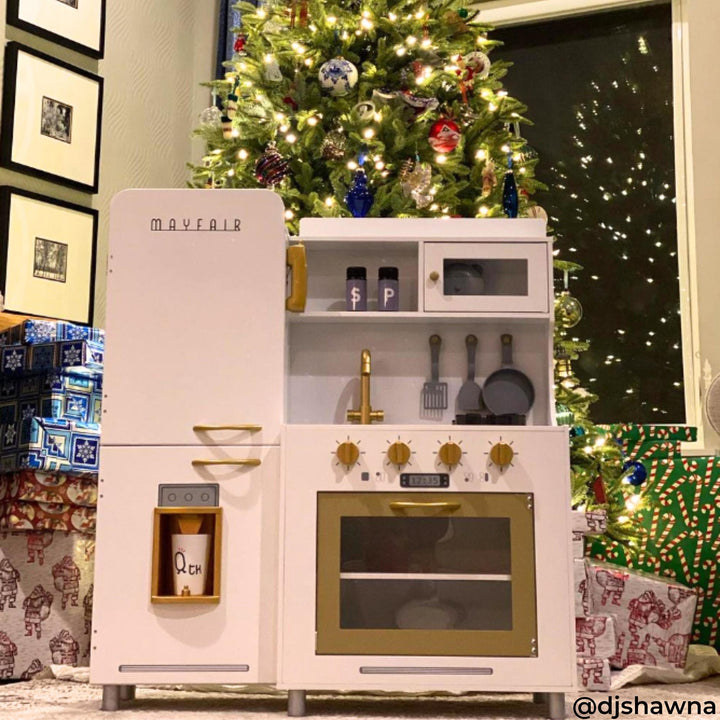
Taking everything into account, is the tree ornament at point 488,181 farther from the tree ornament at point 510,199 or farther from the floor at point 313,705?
the floor at point 313,705

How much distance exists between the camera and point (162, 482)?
105 inches

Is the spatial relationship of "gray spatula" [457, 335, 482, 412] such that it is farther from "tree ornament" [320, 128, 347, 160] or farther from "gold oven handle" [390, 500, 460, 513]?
"tree ornament" [320, 128, 347, 160]

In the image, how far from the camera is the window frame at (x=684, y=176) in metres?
4.72

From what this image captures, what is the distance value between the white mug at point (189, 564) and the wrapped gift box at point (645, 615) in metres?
1.39

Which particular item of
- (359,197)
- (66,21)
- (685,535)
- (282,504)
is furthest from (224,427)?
(66,21)

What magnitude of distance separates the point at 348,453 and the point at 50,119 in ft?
9.36

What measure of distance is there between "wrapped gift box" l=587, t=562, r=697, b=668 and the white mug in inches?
54.7

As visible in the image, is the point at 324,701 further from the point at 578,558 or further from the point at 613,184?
the point at 613,184

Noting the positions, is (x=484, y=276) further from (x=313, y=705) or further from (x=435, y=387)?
(x=313, y=705)

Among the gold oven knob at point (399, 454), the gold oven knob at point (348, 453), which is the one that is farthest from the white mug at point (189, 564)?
the gold oven knob at point (399, 454)

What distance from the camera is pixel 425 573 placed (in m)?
2.59

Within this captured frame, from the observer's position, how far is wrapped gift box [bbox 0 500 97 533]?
3.24m

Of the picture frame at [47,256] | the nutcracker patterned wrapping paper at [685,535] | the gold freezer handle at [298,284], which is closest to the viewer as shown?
the gold freezer handle at [298,284]

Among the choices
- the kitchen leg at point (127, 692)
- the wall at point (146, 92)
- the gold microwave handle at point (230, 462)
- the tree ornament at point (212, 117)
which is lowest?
the kitchen leg at point (127, 692)
